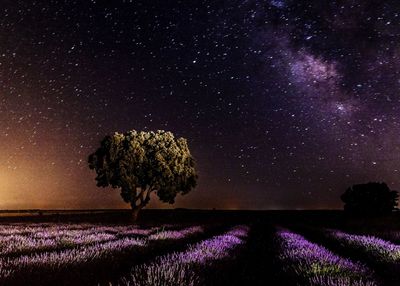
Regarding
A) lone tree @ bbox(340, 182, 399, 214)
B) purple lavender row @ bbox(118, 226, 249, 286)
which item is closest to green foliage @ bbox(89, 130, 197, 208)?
purple lavender row @ bbox(118, 226, 249, 286)

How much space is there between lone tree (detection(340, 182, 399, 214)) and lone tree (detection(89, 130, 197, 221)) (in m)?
44.1

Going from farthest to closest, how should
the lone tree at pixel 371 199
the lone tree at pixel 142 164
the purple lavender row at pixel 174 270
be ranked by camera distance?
the lone tree at pixel 371 199
the lone tree at pixel 142 164
the purple lavender row at pixel 174 270

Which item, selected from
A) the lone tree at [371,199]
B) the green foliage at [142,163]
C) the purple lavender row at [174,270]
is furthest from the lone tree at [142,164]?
the lone tree at [371,199]

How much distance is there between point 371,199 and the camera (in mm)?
73125

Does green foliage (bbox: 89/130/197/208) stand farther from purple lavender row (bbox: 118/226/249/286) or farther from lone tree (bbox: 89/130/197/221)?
purple lavender row (bbox: 118/226/249/286)

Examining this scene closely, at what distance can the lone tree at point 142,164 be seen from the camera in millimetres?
37812

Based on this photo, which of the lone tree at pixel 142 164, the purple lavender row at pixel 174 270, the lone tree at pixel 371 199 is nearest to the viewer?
the purple lavender row at pixel 174 270

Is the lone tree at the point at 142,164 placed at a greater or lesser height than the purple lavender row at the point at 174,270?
greater

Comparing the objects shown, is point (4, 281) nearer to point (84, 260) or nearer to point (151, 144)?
point (84, 260)

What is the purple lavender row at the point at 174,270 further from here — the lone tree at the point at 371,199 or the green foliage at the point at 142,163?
the lone tree at the point at 371,199

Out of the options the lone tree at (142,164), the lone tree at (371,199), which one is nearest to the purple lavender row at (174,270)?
the lone tree at (142,164)

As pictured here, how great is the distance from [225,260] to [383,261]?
11.6ft

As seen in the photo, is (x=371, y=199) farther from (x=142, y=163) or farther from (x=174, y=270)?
(x=174, y=270)

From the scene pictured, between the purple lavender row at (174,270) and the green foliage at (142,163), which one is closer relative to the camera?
the purple lavender row at (174,270)
